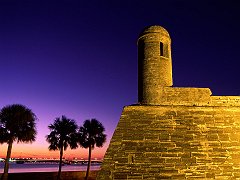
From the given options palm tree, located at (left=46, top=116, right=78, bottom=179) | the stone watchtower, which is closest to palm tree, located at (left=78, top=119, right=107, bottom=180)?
palm tree, located at (left=46, top=116, right=78, bottom=179)

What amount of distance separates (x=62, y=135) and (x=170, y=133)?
18702 mm

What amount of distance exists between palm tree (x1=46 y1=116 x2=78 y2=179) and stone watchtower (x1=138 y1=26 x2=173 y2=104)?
15857mm

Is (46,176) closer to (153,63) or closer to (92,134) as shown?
(92,134)

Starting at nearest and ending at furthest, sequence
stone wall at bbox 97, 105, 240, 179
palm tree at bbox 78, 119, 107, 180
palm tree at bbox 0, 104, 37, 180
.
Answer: stone wall at bbox 97, 105, 240, 179 < palm tree at bbox 0, 104, 37, 180 < palm tree at bbox 78, 119, 107, 180

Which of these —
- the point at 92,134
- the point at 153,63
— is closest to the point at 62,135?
the point at 92,134

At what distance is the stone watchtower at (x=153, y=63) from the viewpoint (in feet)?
42.5

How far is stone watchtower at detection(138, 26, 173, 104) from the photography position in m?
13.0

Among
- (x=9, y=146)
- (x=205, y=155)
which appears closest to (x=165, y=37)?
(x=205, y=155)

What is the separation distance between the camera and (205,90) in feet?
40.5

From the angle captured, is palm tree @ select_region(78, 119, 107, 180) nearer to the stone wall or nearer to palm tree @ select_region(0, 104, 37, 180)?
palm tree @ select_region(0, 104, 37, 180)

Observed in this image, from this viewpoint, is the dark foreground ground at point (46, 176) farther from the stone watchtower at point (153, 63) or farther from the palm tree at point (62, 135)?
the stone watchtower at point (153, 63)

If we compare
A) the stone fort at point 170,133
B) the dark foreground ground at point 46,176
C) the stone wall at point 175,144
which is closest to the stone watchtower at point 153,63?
the stone fort at point 170,133

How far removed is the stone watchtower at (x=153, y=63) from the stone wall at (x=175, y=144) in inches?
61.1

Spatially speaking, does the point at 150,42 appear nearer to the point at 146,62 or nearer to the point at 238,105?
the point at 146,62
